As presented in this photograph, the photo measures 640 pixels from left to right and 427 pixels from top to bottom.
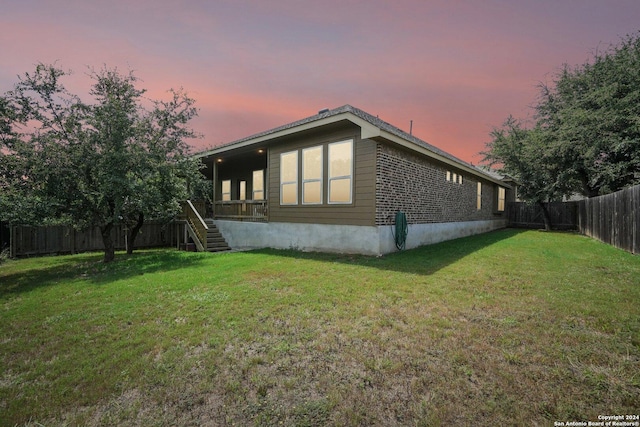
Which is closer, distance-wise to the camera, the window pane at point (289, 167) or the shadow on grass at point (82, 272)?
the shadow on grass at point (82, 272)

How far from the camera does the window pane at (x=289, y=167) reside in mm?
10344

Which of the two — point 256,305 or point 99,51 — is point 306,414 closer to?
point 256,305

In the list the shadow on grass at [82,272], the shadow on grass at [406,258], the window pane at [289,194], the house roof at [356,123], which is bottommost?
the shadow on grass at [82,272]

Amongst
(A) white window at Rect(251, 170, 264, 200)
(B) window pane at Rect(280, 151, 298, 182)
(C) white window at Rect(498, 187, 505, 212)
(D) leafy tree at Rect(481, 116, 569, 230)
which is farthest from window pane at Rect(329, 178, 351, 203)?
(C) white window at Rect(498, 187, 505, 212)

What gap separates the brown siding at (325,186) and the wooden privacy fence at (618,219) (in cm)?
783

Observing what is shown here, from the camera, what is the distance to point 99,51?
8.67m

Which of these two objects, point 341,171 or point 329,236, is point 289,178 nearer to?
point 341,171

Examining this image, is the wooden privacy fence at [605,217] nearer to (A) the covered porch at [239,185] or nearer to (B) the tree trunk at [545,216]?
(B) the tree trunk at [545,216]

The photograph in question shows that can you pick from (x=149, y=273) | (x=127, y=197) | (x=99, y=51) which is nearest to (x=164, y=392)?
(x=149, y=273)

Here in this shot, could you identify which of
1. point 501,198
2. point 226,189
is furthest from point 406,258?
point 501,198

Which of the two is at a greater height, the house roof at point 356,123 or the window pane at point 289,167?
the house roof at point 356,123

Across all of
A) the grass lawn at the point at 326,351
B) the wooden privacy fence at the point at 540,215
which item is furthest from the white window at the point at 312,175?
the wooden privacy fence at the point at 540,215

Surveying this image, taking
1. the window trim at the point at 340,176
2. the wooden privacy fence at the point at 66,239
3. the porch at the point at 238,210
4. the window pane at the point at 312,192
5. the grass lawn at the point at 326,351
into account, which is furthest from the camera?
the porch at the point at 238,210

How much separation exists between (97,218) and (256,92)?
7.67m
